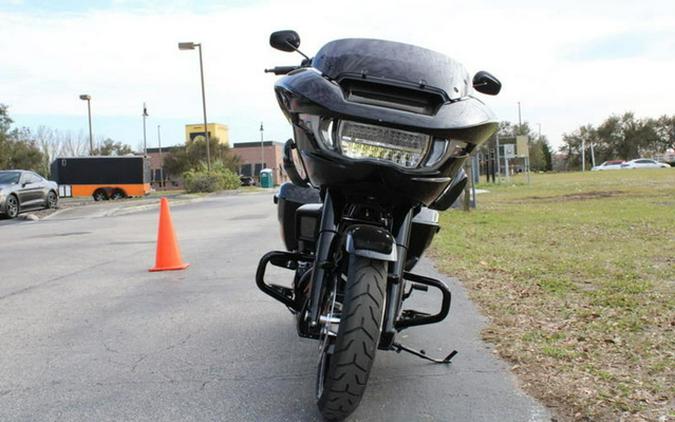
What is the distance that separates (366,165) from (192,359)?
2.12m

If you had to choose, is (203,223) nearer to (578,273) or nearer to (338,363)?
(578,273)

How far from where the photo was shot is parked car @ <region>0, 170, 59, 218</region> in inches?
798

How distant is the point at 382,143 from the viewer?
3098 millimetres

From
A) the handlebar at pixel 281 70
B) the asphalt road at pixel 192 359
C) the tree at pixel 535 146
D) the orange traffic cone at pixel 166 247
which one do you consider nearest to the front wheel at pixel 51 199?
the asphalt road at pixel 192 359

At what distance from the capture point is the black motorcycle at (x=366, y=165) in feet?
9.71

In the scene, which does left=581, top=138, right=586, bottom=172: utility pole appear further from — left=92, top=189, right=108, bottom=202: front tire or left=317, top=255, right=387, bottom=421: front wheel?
left=317, top=255, right=387, bottom=421: front wheel

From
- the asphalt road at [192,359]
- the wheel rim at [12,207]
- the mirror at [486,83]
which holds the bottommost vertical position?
the asphalt road at [192,359]

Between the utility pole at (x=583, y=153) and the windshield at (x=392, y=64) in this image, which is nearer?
A: the windshield at (x=392, y=64)

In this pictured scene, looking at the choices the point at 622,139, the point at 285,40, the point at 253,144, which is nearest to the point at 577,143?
the point at 622,139

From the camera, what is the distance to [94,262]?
922cm

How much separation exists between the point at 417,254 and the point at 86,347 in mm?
2615

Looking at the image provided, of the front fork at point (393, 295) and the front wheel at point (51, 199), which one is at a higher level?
the front wheel at point (51, 199)

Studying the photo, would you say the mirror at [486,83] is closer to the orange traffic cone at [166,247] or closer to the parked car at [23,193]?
the orange traffic cone at [166,247]

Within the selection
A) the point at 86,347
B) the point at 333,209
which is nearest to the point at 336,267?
the point at 333,209
